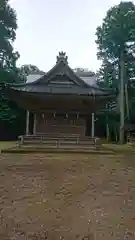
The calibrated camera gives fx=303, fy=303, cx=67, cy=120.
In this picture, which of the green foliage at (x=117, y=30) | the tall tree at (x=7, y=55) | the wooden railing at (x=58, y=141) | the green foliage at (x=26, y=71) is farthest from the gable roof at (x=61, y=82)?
the green foliage at (x=26, y=71)

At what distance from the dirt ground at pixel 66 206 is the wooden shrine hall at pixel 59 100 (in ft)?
39.6

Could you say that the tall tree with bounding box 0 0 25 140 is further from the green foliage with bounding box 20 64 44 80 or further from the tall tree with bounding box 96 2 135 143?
the tall tree with bounding box 96 2 135 143

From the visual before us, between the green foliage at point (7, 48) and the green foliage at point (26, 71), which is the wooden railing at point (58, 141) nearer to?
the green foliage at point (7, 48)

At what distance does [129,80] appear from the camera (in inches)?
1309

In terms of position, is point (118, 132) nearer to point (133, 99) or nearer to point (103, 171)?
point (133, 99)

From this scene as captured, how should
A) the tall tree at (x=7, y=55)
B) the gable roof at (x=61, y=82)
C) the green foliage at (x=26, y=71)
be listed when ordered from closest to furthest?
the gable roof at (x=61, y=82), the tall tree at (x=7, y=55), the green foliage at (x=26, y=71)

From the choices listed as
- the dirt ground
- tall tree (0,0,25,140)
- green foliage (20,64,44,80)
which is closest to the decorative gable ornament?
tall tree (0,0,25,140)

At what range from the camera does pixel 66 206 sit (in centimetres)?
521

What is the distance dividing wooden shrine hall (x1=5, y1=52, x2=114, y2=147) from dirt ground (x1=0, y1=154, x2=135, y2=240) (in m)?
12.1

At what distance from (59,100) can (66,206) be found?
15.8 metres

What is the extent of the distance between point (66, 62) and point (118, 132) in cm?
Answer: 1189

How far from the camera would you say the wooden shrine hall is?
67.3ft

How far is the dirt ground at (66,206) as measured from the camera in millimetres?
3961

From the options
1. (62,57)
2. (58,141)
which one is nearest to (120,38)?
(62,57)
